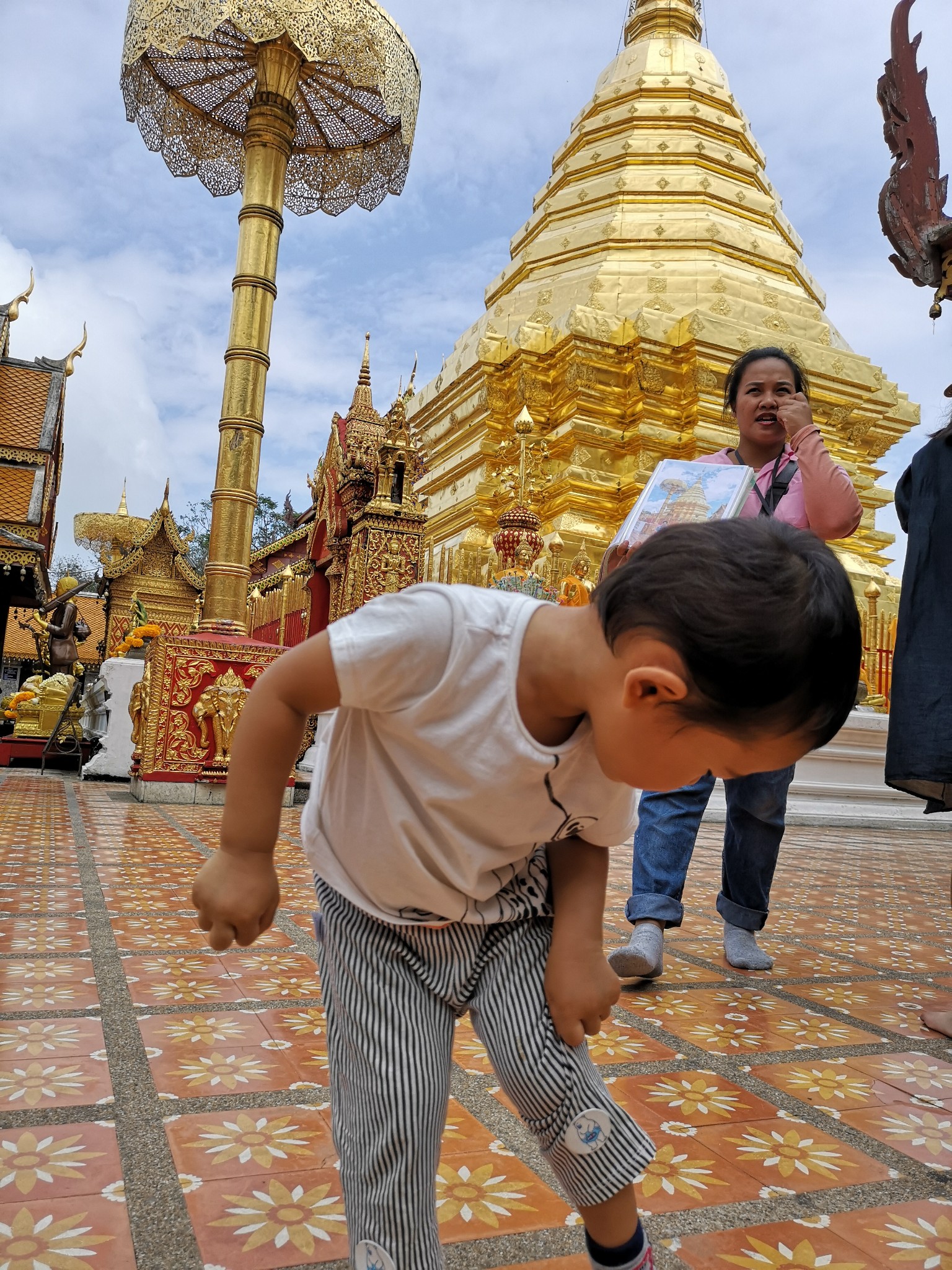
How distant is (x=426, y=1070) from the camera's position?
3.09 ft

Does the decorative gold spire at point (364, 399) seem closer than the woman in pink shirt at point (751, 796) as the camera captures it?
No

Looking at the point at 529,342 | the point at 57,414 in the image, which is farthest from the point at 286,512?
the point at 529,342

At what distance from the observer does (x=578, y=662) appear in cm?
93

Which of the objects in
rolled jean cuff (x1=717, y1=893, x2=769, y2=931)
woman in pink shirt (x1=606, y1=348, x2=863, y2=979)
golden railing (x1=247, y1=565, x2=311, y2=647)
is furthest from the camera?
golden railing (x1=247, y1=565, x2=311, y2=647)

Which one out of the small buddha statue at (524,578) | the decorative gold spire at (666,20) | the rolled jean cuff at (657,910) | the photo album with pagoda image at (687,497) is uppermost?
the decorative gold spire at (666,20)

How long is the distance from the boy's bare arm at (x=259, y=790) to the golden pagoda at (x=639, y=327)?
9.76m

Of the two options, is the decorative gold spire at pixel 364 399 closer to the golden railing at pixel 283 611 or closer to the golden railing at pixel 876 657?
the golden railing at pixel 283 611

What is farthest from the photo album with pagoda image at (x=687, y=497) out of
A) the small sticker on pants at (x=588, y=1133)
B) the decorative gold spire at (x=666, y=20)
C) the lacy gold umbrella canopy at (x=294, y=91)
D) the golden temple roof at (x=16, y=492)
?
the decorative gold spire at (x=666, y=20)

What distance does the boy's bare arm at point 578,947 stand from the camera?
0.97 meters

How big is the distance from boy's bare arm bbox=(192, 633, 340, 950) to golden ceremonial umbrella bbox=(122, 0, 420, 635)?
5.90 meters

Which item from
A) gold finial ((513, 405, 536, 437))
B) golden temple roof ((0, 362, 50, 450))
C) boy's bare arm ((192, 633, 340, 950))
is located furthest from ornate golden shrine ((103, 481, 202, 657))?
boy's bare arm ((192, 633, 340, 950))

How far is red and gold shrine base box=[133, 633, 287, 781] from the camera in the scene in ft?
21.4

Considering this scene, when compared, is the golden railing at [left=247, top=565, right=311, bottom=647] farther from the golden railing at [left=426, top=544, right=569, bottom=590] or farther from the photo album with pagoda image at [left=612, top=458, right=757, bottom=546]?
the photo album with pagoda image at [left=612, top=458, right=757, bottom=546]

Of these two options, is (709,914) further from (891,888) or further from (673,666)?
(673,666)
